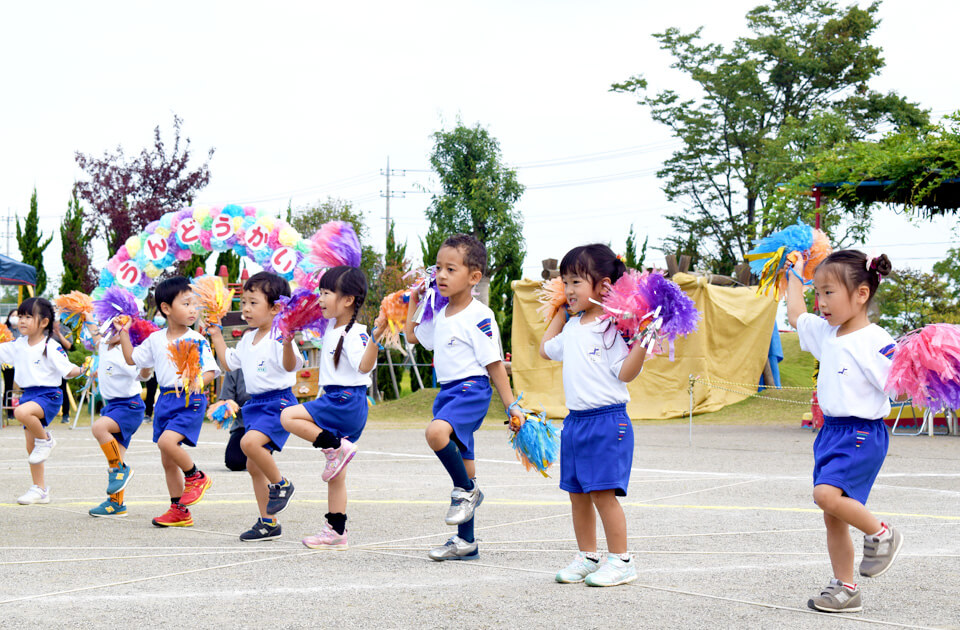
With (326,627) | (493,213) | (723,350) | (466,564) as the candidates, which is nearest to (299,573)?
(466,564)

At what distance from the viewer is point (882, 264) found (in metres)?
4.20

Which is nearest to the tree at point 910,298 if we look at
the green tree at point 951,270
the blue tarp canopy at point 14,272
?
the green tree at point 951,270

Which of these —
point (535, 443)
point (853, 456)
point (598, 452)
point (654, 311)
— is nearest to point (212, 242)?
point (535, 443)

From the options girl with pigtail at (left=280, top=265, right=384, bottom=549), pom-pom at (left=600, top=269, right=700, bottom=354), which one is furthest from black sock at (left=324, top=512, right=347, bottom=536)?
pom-pom at (left=600, top=269, right=700, bottom=354)

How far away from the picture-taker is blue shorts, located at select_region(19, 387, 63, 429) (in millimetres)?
8086

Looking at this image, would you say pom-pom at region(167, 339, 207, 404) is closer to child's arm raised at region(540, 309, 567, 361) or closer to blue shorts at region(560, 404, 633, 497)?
child's arm raised at region(540, 309, 567, 361)

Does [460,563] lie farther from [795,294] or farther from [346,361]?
[795,294]

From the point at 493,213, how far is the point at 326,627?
2705 cm

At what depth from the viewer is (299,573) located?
15.6 feet

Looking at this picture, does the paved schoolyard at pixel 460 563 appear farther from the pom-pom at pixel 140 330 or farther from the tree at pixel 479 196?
the tree at pixel 479 196

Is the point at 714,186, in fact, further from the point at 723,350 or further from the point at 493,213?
the point at 723,350

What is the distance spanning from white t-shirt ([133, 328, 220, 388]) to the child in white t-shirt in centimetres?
416

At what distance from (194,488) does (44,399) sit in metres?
2.29

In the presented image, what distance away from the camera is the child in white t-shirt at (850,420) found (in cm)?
405
